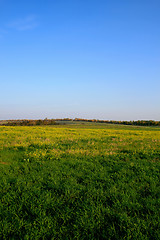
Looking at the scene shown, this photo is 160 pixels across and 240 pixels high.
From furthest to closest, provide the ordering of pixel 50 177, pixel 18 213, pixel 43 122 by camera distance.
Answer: pixel 43 122
pixel 50 177
pixel 18 213

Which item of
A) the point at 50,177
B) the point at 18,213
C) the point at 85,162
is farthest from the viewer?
the point at 85,162

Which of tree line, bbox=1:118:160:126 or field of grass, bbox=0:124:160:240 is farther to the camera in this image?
tree line, bbox=1:118:160:126

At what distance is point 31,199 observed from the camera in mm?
5578

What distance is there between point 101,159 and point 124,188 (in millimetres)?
3826

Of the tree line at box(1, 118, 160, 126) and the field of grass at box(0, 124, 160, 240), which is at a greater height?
the tree line at box(1, 118, 160, 126)

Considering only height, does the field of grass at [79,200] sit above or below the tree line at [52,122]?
below

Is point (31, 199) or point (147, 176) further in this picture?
point (147, 176)

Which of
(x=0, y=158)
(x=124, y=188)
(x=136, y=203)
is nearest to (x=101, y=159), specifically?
(x=124, y=188)

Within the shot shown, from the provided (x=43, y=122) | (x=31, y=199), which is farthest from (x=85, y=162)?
(x=43, y=122)

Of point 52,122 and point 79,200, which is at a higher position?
point 52,122

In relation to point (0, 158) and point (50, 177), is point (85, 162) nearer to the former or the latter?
point (50, 177)

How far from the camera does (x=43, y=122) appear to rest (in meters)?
53.3

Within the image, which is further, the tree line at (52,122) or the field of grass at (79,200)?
the tree line at (52,122)

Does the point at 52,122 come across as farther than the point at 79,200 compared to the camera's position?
Yes
